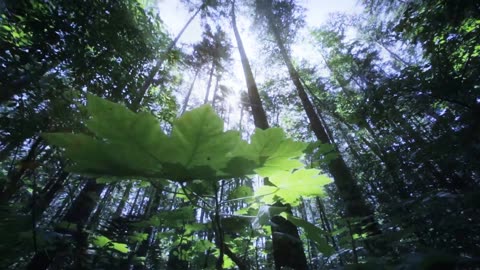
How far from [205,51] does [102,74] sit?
391 inches

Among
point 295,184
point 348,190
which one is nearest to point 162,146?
point 295,184

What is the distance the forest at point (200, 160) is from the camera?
564mm

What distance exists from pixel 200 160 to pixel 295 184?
0.32 meters

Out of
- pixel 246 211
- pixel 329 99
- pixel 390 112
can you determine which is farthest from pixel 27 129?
pixel 329 99

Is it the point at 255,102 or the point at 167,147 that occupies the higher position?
the point at 255,102

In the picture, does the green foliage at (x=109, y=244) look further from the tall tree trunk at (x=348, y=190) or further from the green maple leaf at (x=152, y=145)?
the tall tree trunk at (x=348, y=190)

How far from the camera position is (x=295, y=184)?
75 cm

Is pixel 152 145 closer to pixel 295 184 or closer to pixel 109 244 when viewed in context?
pixel 295 184

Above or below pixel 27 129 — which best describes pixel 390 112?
above

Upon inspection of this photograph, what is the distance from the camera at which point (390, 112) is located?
332cm

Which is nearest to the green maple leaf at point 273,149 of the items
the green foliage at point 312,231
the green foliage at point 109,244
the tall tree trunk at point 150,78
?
the green foliage at point 312,231

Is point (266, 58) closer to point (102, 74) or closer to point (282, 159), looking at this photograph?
point (102, 74)

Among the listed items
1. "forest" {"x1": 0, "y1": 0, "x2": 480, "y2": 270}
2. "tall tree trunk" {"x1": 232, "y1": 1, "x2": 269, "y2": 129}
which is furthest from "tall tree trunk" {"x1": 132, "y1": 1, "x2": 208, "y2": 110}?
"tall tree trunk" {"x1": 232, "y1": 1, "x2": 269, "y2": 129}

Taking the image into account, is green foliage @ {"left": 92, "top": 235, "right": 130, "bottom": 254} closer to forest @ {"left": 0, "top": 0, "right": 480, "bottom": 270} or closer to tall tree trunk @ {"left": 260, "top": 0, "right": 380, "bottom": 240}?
forest @ {"left": 0, "top": 0, "right": 480, "bottom": 270}
